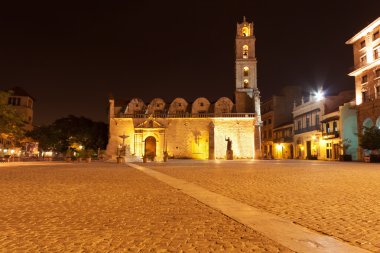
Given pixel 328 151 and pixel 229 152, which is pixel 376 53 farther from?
pixel 229 152

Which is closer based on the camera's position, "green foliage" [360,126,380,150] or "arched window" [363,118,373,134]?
"green foliage" [360,126,380,150]

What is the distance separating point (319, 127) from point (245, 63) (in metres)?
14.5

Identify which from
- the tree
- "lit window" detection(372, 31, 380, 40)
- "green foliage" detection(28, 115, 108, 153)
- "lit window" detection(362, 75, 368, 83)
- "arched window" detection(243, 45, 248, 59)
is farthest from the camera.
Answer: "green foliage" detection(28, 115, 108, 153)

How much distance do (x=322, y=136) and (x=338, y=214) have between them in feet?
135

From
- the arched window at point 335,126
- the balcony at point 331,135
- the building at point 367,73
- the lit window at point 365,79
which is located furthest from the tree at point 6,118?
the lit window at point 365,79

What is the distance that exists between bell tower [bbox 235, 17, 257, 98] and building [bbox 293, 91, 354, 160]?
31.7 ft

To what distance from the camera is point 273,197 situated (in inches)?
316

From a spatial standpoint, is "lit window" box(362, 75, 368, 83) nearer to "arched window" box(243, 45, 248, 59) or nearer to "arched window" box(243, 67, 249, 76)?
"arched window" box(243, 67, 249, 76)

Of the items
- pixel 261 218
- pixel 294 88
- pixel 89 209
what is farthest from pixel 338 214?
pixel 294 88

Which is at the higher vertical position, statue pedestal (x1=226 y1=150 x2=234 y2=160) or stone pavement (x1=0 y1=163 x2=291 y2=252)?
statue pedestal (x1=226 y1=150 x2=234 y2=160)

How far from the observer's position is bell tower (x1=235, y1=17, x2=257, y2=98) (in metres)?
47.7

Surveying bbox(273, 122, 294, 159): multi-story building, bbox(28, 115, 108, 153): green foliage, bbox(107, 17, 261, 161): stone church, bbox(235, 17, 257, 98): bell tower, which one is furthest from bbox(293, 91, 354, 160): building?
bbox(28, 115, 108, 153): green foliage

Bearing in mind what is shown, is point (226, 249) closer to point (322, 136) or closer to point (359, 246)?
point (359, 246)

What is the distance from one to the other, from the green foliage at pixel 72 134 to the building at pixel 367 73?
38.9 m
